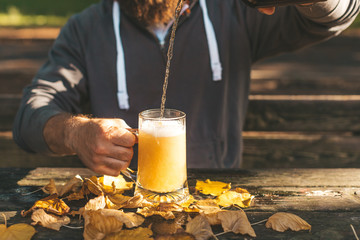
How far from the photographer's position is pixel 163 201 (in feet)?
4.24

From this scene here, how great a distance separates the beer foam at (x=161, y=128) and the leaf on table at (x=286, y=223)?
386 mm

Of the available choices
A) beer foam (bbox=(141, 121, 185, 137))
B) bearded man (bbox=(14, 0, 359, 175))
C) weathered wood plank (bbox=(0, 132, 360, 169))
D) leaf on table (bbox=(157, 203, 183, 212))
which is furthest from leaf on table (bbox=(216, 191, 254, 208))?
weathered wood plank (bbox=(0, 132, 360, 169))

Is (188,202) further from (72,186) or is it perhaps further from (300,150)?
(300,150)

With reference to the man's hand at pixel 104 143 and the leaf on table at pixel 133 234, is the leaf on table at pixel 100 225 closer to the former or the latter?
the leaf on table at pixel 133 234

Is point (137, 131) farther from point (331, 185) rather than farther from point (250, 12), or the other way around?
point (250, 12)

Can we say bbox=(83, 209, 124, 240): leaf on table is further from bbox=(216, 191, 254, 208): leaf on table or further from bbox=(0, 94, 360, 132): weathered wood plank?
bbox=(0, 94, 360, 132): weathered wood plank

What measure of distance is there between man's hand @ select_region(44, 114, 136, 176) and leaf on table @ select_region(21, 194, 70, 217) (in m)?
0.18

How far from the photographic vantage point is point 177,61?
208 centimetres

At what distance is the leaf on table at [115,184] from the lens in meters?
1.40

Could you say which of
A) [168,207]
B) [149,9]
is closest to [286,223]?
[168,207]

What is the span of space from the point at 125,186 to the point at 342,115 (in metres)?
1.52

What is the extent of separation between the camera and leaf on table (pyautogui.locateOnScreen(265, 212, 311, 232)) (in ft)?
3.62

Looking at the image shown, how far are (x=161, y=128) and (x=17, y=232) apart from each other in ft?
1.61

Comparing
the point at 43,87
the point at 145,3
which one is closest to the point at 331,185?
the point at 145,3
